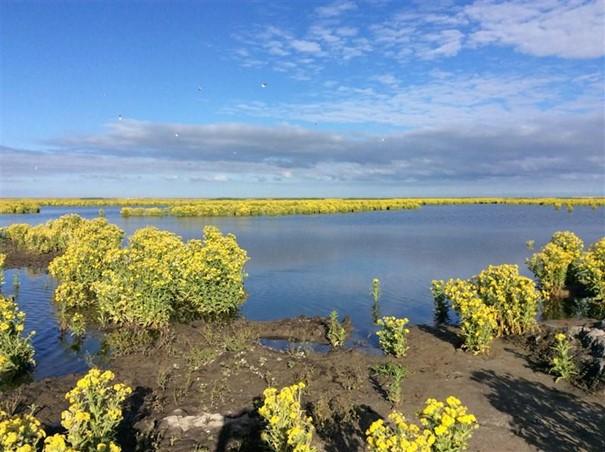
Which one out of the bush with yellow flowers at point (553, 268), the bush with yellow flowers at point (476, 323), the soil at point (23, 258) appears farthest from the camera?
the soil at point (23, 258)

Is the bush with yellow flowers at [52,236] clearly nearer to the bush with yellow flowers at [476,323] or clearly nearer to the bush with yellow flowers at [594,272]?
the bush with yellow flowers at [476,323]

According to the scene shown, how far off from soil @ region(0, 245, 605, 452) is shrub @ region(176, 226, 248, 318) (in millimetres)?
2612

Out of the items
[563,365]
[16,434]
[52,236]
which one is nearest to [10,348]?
[16,434]

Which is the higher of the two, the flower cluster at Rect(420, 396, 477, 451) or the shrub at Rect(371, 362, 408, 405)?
the flower cluster at Rect(420, 396, 477, 451)

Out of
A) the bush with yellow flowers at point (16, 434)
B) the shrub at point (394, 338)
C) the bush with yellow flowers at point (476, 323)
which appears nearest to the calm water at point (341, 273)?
the shrub at point (394, 338)

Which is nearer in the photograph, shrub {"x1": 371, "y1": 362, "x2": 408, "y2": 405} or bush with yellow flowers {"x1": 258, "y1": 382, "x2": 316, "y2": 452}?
bush with yellow flowers {"x1": 258, "y1": 382, "x2": 316, "y2": 452}

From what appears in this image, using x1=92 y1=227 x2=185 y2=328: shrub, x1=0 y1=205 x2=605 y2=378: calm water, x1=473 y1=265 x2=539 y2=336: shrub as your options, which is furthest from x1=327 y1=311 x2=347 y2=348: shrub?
x1=92 y1=227 x2=185 y2=328: shrub

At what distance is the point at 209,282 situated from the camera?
18.5m

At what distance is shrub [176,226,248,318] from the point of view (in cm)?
1769

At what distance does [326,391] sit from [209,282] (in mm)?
8776

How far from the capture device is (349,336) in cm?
1703

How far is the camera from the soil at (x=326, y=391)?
9188 mm

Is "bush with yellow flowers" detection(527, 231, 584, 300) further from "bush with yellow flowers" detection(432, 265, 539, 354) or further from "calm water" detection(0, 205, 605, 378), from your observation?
"bush with yellow flowers" detection(432, 265, 539, 354)

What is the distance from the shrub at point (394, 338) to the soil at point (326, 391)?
33 cm
